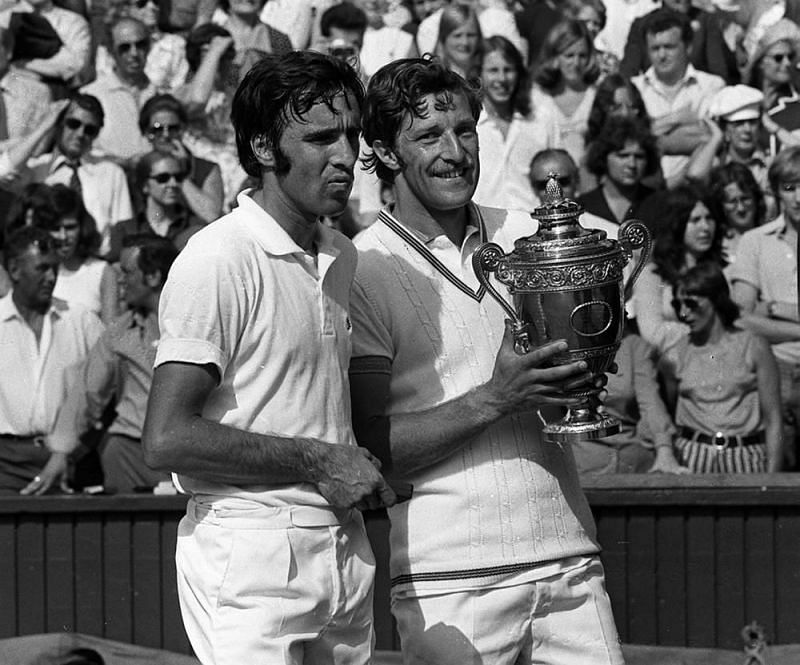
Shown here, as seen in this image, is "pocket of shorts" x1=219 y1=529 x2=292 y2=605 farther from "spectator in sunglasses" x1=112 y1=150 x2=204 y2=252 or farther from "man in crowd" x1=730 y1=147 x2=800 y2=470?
"spectator in sunglasses" x1=112 y1=150 x2=204 y2=252

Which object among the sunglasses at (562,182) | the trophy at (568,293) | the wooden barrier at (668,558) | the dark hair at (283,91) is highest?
the sunglasses at (562,182)

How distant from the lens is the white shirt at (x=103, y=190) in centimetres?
779

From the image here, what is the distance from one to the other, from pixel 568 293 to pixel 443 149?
0.44m

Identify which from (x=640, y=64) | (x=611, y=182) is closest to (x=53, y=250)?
(x=611, y=182)

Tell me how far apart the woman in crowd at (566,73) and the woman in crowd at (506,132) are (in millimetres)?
90

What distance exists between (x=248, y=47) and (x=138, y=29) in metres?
0.58

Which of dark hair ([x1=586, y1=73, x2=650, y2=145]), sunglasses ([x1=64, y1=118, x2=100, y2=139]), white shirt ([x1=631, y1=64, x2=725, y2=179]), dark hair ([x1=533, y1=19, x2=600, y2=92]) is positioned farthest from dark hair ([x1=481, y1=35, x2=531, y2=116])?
sunglasses ([x1=64, y1=118, x2=100, y2=139])

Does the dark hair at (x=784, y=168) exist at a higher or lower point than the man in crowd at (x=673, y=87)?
lower

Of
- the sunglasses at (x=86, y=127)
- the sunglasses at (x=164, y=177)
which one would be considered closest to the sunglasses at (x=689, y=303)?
the sunglasses at (x=164, y=177)

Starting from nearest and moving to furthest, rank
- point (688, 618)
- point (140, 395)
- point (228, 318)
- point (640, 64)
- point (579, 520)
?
point (228, 318), point (579, 520), point (688, 618), point (140, 395), point (640, 64)

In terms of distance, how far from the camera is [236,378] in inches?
122

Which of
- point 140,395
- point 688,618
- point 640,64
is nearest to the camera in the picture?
point 688,618

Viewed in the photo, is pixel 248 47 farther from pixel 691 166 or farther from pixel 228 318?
pixel 228 318

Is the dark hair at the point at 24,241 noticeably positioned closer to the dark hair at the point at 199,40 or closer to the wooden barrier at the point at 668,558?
the wooden barrier at the point at 668,558
